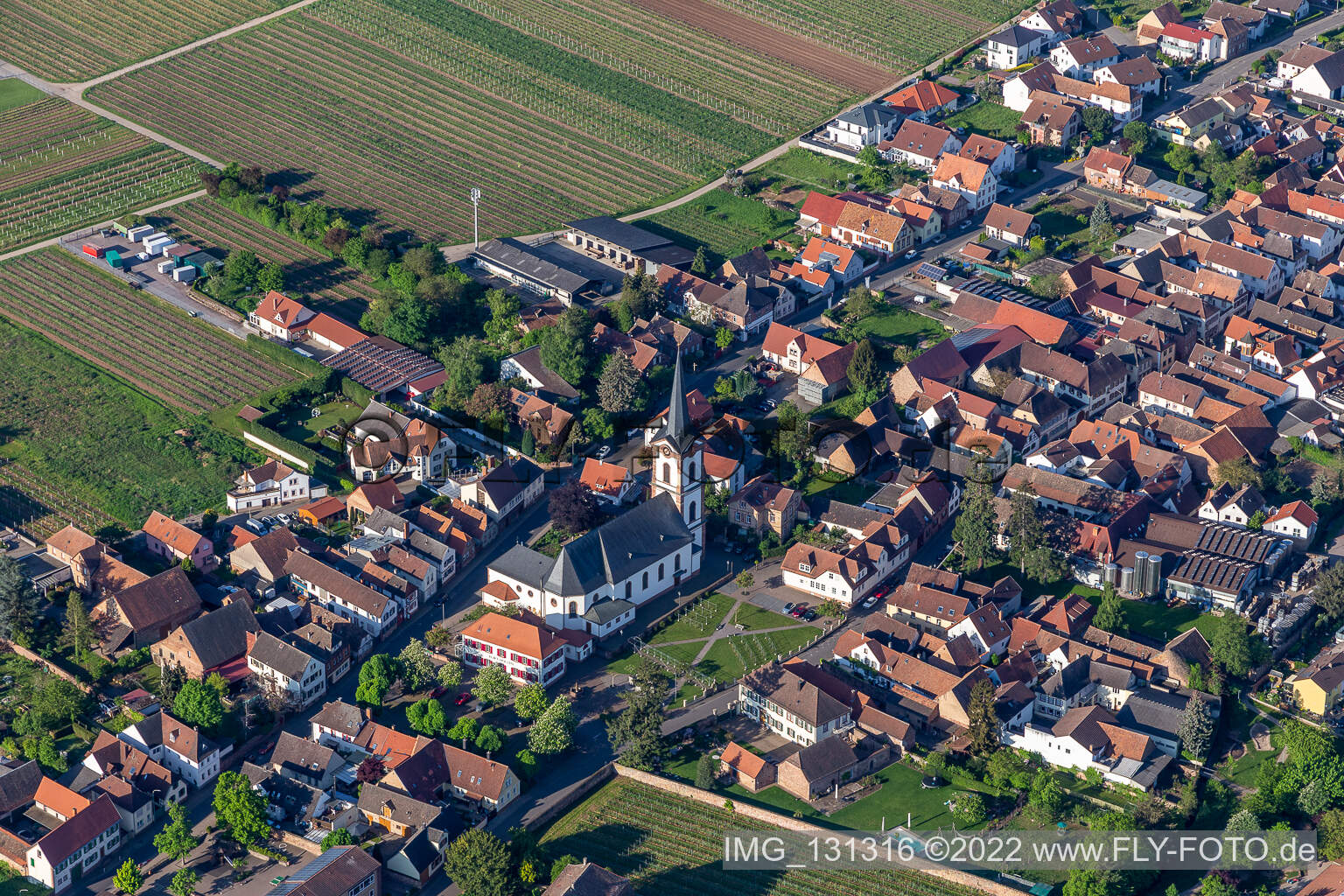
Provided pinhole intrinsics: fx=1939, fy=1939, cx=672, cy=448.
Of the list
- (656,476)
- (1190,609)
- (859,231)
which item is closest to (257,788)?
(656,476)

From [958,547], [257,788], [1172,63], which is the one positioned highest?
[1172,63]

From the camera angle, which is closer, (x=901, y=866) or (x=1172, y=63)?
(x=901, y=866)

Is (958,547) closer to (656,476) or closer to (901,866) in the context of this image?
(656,476)

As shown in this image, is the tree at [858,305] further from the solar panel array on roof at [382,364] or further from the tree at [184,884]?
the tree at [184,884]

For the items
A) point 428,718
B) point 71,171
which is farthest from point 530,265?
point 428,718

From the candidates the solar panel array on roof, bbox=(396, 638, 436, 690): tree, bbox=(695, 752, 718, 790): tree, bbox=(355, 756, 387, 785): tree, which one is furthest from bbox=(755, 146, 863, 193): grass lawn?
bbox=(355, 756, 387, 785): tree

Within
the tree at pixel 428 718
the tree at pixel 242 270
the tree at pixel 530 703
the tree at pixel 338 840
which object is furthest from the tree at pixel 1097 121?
the tree at pixel 338 840

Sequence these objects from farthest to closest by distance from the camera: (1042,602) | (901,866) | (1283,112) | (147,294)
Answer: (1283,112) < (147,294) < (1042,602) < (901,866)
